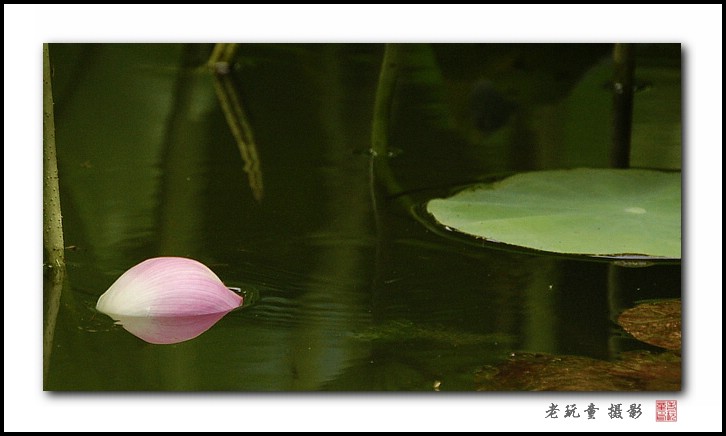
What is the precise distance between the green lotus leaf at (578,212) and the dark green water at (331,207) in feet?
0.15

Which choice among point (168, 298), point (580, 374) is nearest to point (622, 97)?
point (580, 374)

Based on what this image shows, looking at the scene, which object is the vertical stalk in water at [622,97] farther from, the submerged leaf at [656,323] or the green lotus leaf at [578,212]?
the submerged leaf at [656,323]

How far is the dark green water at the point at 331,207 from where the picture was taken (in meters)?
1.40

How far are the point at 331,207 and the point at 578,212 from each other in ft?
1.40

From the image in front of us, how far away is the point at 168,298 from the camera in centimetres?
149

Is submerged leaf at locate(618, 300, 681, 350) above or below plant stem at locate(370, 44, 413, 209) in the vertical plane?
below

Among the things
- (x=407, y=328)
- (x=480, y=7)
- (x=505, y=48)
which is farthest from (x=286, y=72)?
(x=407, y=328)

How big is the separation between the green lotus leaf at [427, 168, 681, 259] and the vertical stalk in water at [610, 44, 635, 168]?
17 centimetres

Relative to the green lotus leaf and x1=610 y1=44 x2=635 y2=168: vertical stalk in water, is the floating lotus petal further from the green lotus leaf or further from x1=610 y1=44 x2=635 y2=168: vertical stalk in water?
x1=610 y1=44 x2=635 y2=168: vertical stalk in water

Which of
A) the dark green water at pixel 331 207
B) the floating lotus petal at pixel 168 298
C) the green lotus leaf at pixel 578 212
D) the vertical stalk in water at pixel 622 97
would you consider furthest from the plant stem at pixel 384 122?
the floating lotus petal at pixel 168 298

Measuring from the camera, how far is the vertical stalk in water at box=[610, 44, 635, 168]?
222 cm

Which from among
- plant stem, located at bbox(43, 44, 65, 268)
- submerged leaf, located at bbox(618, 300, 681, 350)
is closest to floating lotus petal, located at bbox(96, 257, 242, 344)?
plant stem, located at bbox(43, 44, 65, 268)

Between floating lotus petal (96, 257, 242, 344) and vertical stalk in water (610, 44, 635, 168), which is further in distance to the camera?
vertical stalk in water (610, 44, 635, 168)

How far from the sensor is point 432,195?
1976 millimetres
